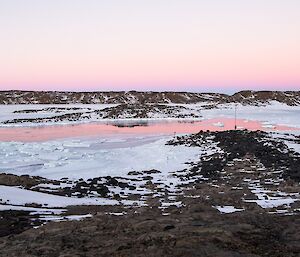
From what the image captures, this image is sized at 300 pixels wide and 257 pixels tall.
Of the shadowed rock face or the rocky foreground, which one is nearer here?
the shadowed rock face

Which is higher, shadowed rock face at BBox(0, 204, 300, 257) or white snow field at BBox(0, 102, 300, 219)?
shadowed rock face at BBox(0, 204, 300, 257)

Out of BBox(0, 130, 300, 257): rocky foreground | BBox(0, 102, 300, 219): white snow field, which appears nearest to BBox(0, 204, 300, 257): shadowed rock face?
BBox(0, 130, 300, 257): rocky foreground

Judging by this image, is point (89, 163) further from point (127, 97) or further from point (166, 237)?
point (127, 97)

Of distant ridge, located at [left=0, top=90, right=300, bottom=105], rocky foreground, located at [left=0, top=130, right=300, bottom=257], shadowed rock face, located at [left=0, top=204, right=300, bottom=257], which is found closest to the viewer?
shadowed rock face, located at [left=0, top=204, right=300, bottom=257]

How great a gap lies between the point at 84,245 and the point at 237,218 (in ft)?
10.3

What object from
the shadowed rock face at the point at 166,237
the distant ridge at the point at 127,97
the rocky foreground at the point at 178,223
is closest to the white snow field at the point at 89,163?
the rocky foreground at the point at 178,223

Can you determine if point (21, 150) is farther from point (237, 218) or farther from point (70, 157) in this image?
point (237, 218)

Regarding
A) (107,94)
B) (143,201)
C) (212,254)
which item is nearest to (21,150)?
(143,201)

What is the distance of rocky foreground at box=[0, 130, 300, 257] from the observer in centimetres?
673

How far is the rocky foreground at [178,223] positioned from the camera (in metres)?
6.73

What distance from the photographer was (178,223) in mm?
8148

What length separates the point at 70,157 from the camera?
77.2 feet

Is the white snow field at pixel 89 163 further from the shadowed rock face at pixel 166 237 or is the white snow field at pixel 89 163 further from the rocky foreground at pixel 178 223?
the shadowed rock face at pixel 166 237

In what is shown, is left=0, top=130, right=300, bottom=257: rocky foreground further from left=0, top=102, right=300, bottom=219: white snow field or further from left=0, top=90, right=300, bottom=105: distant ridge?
left=0, top=90, right=300, bottom=105: distant ridge
